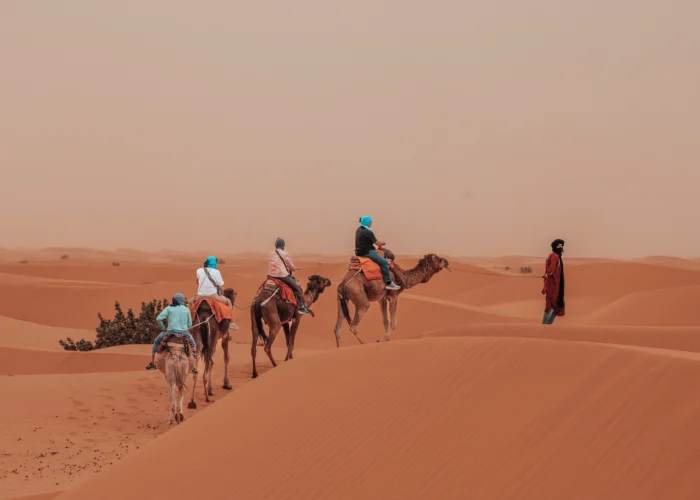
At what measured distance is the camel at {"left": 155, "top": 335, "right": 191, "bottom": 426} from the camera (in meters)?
12.5

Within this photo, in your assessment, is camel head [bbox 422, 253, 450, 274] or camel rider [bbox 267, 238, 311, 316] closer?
camel rider [bbox 267, 238, 311, 316]

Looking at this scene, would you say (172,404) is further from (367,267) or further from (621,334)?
(621,334)

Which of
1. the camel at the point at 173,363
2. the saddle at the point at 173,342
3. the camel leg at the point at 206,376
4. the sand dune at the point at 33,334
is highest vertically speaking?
the saddle at the point at 173,342

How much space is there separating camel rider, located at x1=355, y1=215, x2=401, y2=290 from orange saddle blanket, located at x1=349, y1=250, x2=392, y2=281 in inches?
3.0

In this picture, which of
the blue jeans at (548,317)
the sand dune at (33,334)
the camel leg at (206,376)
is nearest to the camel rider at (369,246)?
the blue jeans at (548,317)

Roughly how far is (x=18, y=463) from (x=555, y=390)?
7296 mm

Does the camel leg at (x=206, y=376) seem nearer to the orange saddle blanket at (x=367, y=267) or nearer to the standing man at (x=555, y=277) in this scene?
the orange saddle blanket at (x=367, y=267)

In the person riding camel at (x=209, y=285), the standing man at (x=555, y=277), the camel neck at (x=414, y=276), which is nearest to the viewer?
the person riding camel at (x=209, y=285)

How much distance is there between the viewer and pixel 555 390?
700cm

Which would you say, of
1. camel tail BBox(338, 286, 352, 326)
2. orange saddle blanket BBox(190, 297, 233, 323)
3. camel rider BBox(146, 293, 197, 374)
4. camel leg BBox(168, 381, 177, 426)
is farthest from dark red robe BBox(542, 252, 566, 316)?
camel leg BBox(168, 381, 177, 426)

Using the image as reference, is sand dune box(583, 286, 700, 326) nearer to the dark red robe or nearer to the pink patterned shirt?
the dark red robe

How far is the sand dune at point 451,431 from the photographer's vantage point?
602 cm

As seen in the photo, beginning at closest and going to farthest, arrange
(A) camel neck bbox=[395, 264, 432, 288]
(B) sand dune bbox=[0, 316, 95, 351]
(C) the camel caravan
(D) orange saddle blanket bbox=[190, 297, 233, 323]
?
(C) the camel caravan, (D) orange saddle blanket bbox=[190, 297, 233, 323], (A) camel neck bbox=[395, 264, 432, 288], (B) sand dune bbox=[0, 316, 95, 351]

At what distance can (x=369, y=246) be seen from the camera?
17.0 m
